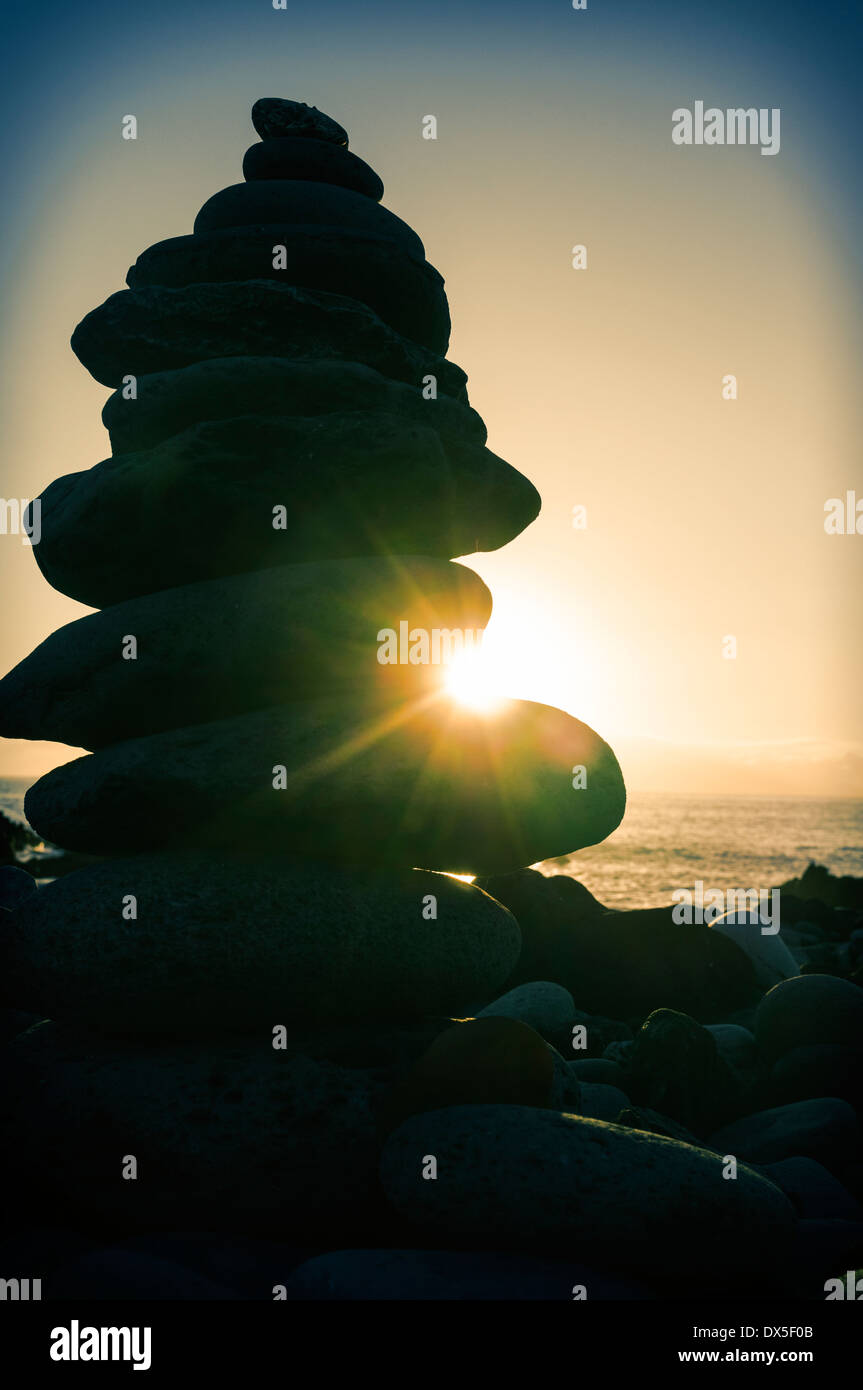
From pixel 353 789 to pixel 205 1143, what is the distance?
1.84 meters

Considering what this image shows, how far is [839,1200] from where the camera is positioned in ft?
16.1

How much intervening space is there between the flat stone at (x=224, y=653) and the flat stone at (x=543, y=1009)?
144 inches

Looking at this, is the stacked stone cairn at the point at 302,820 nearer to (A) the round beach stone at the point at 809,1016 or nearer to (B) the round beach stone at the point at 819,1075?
(B) the round beach stone at the point at 819,1075

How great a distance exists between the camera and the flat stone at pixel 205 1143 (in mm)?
4383

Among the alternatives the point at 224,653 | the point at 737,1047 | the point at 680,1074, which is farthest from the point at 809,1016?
the point at 224,653

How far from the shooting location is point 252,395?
579 cm

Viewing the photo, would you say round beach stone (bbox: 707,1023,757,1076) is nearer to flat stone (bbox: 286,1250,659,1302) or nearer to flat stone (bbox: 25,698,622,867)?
flat stone (bbox: 25,698,622,867)

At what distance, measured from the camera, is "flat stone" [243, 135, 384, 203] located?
21.8 ft

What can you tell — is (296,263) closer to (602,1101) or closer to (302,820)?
(302,820)

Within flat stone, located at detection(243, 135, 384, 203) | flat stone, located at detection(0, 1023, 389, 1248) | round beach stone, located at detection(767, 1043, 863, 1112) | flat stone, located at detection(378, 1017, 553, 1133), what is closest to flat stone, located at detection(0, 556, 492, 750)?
flat stone, located at detection(0, 1023, 389, 1248)

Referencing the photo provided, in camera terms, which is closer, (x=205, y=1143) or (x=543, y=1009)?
(x=205, y=1143)

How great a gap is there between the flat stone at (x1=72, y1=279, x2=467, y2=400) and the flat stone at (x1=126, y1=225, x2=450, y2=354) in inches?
7.1
